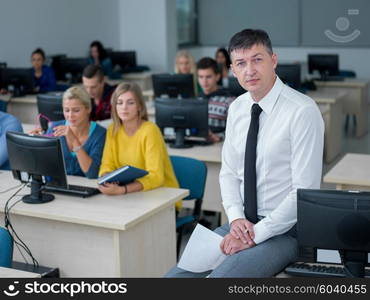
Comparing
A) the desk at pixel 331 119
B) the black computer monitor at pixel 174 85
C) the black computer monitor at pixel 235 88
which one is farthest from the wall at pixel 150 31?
the black computer monitor at pixel 235 88

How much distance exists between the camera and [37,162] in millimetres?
3561

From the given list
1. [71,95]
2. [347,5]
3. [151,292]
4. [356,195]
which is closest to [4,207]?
[71,95]

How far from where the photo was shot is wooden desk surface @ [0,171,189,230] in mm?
3319

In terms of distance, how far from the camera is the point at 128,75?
10.4 metres

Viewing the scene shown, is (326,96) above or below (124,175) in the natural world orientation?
above

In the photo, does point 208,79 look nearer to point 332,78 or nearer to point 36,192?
point 36,192

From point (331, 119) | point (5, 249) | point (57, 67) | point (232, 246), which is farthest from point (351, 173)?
point (57, 67)

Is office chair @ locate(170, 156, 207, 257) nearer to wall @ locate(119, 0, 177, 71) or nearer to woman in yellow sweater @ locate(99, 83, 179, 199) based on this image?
woman in yellow sweater @ locate(99, 83, 179, 199)

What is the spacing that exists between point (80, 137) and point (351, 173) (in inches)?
65.2

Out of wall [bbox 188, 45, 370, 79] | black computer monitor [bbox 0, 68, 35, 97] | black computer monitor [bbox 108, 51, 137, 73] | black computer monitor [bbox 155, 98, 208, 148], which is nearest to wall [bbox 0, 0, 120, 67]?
black computer monitor [bbox 108, 51, 137, 73]

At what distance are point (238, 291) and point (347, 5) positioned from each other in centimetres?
616

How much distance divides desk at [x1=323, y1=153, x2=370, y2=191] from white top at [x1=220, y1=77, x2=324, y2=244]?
1109mm

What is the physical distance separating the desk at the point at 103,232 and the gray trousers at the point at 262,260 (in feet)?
2.89

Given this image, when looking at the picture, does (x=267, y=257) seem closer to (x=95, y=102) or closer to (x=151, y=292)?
(x=151, y=292)
